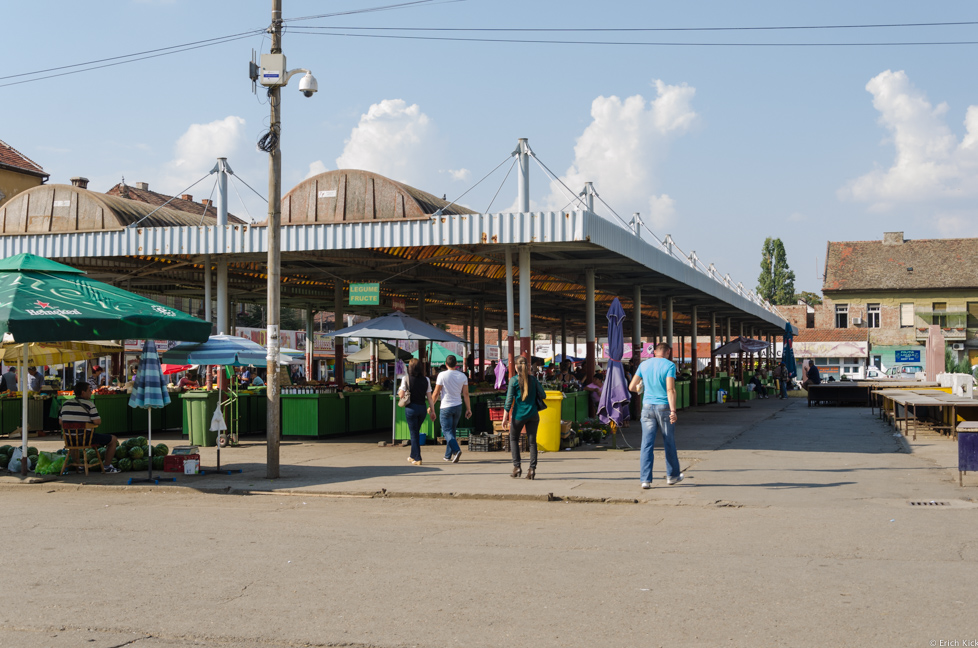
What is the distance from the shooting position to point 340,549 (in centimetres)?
812

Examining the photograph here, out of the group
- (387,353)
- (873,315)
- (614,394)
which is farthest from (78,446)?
(873,315)

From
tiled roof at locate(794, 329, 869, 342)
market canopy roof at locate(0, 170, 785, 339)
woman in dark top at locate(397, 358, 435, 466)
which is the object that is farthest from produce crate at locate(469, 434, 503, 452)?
tiled roof at locate(794, 329, 869, 342)

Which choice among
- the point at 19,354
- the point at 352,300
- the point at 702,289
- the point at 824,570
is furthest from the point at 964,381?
the point at 19,354

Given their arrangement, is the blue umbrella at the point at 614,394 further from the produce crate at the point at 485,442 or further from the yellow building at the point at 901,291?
the yellow building at the point at 901,291

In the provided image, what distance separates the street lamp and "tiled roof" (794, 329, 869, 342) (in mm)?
67465

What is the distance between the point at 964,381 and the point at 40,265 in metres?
18.4

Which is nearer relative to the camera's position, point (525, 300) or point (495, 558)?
point (495, 558)

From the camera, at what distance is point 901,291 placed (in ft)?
237

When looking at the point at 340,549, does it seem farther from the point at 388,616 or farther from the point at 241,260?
the point at 241,260

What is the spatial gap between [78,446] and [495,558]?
901 cm

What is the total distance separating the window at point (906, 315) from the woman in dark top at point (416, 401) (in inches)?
2572

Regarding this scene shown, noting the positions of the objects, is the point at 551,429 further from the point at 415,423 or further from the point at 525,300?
the point at 415,423

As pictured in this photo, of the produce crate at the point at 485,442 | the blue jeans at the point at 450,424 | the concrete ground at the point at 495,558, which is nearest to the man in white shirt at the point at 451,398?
the blue jeans at the point at 450,424

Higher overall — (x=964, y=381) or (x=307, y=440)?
(x=964, y=381)
